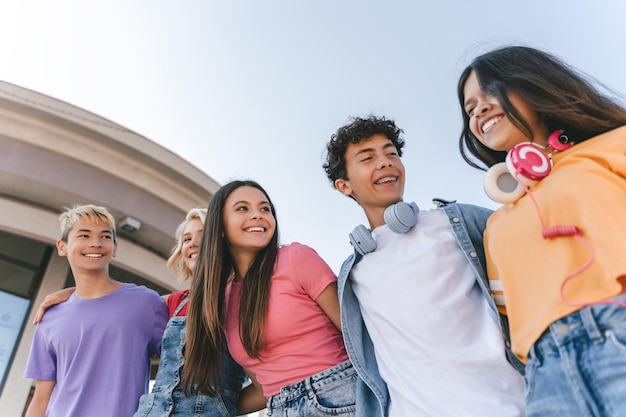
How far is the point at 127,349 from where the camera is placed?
290cm

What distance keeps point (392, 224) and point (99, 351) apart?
6.21ft

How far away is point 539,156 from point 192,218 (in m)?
2.72

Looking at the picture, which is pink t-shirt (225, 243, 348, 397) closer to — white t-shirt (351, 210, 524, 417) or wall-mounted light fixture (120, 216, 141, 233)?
white t-shirt (351, 210, 524, 417)

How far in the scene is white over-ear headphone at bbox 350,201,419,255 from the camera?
2.18 metres

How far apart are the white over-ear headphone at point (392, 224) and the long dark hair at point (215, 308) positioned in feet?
1.61

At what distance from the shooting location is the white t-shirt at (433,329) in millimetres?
1682

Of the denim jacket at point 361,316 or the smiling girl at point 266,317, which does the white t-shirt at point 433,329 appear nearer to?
the denim jacket at point 361,316

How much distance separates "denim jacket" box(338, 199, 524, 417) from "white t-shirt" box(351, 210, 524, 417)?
4cm

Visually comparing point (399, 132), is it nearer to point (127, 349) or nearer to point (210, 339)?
point (210, 339)

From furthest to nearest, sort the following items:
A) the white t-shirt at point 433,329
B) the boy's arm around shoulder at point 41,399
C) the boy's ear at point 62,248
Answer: the boy's ear at point 62,248
the boy's arm around shoulder at point 41,399
the white t-shirt at point 433,329

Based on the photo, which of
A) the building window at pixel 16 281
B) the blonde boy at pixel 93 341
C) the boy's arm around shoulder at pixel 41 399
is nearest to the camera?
the blonde boy at pixel 93 341

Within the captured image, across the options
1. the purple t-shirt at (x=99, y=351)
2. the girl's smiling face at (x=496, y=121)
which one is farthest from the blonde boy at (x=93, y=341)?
the girl's smiling face at (x=496, y=121)

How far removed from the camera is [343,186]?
282cm

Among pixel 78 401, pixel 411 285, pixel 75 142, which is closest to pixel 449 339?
pixel 411 285
